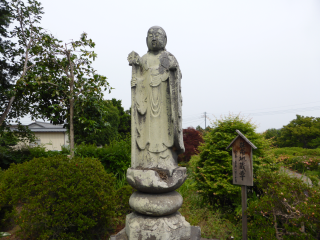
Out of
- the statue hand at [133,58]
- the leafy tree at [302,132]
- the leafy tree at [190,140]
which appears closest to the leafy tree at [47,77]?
the statue hand at [133,58]

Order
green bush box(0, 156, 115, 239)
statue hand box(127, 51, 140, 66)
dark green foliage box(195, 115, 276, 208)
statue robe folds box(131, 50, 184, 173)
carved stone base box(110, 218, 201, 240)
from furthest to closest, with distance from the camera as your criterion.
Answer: dark green foliage box(195, 115, 276, 208)
green bush box(0, 156, 115, 239)
statue hand box(127, 51, 140, 66)
statue robe folds box(131, 50, 184, 173)
carved stone base box(110, 218, 201, 240)

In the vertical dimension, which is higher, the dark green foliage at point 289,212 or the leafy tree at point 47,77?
the leafy tree at point 47,77

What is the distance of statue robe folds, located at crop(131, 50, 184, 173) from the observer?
102 inches

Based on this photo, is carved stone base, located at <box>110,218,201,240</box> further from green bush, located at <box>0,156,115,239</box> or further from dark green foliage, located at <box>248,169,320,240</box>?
dark green foliage, located at <box>248,169,320,240</box>

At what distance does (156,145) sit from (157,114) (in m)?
0.41

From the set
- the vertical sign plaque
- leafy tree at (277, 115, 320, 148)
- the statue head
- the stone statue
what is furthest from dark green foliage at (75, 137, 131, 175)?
leafy tree at (277, 115, 320, 148)

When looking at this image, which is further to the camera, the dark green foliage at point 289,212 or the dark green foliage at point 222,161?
the dark green foliage at point 222,161

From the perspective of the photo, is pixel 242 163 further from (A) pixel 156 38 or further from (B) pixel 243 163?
(A) pixel 156 38

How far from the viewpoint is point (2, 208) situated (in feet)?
13.5

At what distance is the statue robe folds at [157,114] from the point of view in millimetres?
2600

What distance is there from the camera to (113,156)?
6680 millimetres

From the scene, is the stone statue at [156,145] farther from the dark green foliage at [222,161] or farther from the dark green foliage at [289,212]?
the dark green foliage at [222,161]

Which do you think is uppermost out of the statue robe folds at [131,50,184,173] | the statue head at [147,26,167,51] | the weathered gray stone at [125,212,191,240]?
the statue head at [147,26,167,51]

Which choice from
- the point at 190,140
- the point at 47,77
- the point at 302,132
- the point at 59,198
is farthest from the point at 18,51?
the point at 302,132
